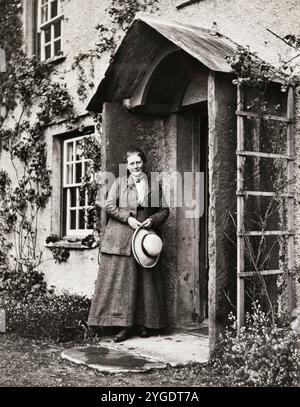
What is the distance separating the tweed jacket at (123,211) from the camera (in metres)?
7.16

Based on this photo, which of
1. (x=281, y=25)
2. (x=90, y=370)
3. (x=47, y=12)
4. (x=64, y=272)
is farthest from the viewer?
(x=47, y=12)

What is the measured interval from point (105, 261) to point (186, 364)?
1.93 metres

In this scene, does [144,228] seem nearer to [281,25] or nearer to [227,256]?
[227,256]

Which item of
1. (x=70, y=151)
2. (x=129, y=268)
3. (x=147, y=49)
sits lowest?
(x=129, y=268)

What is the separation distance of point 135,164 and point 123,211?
582 mm

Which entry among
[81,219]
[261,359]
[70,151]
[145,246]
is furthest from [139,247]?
[70,151]

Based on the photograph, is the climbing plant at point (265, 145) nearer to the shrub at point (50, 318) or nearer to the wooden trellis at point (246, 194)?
the wooden trellis at point (246, 194)

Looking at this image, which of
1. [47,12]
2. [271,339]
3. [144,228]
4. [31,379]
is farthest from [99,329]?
[47,12]

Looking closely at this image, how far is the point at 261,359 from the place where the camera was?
16.2ft

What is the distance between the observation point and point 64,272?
10.3 metres

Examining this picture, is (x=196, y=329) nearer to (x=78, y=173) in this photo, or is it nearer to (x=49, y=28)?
(x=78, y=173)

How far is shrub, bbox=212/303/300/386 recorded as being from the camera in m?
4.83

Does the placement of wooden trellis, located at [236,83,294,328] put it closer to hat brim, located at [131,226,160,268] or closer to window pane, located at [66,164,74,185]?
hat brim, located at [131,226,160,268]

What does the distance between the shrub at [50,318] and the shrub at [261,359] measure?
2300mm
